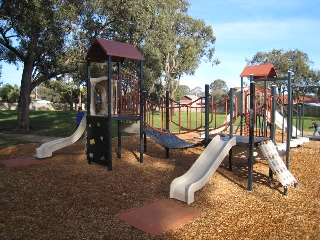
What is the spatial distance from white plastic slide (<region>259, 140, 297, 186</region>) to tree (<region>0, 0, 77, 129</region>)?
31.3 feet

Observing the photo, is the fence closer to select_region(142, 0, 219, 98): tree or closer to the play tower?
select_region(142, 0, 219, 98): tree

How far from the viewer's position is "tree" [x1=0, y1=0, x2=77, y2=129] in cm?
1099

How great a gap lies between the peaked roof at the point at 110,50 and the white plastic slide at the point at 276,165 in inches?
154

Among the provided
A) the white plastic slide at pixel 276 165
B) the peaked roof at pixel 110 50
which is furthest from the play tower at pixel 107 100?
the white plastic slide at pixel 276 165

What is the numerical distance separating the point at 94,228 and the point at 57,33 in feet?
37.1

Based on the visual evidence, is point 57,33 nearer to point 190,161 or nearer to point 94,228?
point 190,161

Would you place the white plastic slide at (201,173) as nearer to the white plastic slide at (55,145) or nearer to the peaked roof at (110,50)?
the peaked roof at (110,50)

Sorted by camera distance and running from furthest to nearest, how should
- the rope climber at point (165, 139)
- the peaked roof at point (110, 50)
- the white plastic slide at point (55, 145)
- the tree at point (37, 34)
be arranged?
the tree at point (37, 34) → the white plastic slide at point (55, 145) → the rope climber at point (165, 139) → the peaked roof at point (110, 50)

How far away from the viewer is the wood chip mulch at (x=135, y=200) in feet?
12.1

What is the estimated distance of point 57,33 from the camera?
1298 centimetres

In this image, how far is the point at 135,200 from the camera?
196 inches

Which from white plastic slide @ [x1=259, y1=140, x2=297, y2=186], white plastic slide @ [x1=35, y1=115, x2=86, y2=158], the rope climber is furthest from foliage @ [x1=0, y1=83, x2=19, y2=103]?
white plastic slide @ [x1=259, y1=140, x2=297, y2=186]

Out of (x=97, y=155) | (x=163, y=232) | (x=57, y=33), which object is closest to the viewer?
(x=163, y=232)

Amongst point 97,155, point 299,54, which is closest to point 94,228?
point 97,155
